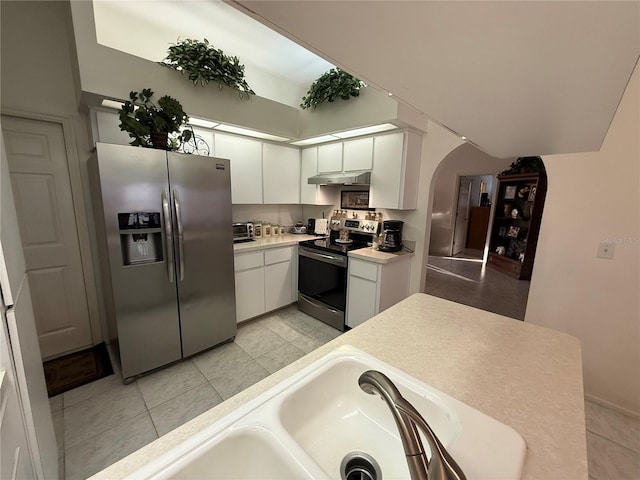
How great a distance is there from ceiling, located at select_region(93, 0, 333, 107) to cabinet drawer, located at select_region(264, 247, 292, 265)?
79.7 inches

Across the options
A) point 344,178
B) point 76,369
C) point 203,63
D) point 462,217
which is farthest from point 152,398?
point 462,217

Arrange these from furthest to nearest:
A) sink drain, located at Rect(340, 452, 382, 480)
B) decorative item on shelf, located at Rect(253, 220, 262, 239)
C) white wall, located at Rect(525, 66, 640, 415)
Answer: decorative item on shelf, located at Rect(253, 220, 262, 239)
white wall, located at Rect(525, 66, 640, 415)
sink drain, located at Rect(340, 452, 382, 480)

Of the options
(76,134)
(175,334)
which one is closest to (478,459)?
(175,334)

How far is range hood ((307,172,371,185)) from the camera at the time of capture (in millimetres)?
2760

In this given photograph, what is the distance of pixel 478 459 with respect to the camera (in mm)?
579

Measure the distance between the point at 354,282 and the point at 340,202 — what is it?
4.10 feet

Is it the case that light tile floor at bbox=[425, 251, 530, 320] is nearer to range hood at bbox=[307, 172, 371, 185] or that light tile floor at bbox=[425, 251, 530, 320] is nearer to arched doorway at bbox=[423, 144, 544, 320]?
arched doorway at bbox=[423, 144, 544, 320]

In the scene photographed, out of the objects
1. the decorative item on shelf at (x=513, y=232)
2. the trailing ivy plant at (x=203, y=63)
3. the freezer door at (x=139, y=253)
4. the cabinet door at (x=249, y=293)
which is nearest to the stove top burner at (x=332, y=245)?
the cabinet door at (x=249, y=293)

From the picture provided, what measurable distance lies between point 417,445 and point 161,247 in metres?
2.19

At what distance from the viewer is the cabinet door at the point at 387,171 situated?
102 inches

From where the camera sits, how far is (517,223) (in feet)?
17.1

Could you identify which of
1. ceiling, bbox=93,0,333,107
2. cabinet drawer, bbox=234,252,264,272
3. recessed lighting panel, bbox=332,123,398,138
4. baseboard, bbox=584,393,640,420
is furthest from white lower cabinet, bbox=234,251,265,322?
baseboard, bbox=584,393,640,420

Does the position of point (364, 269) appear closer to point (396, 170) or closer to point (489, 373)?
point (396, 170)

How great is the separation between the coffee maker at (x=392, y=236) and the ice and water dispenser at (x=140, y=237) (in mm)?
2144
